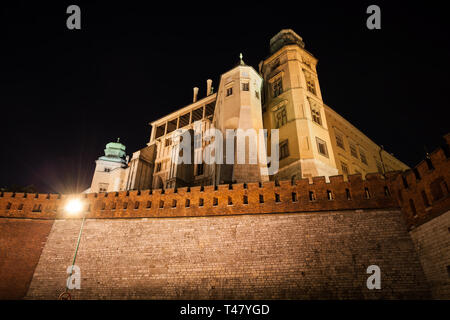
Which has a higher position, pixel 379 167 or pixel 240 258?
pixel 379 167

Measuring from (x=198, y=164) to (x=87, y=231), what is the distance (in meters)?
17.0

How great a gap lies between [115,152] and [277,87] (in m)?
37.3

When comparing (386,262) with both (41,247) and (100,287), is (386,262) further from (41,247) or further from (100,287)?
(41,247)

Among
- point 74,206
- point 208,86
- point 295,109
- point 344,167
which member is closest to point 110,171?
point 208,86

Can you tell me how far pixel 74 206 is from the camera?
17984 millimetres

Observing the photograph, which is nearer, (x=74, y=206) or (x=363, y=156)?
(x=74, y=206)

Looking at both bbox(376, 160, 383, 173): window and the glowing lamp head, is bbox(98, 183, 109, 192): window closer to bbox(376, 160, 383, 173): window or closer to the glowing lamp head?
the glowing lamp head

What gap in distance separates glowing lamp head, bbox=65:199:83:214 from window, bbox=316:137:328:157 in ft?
63.7

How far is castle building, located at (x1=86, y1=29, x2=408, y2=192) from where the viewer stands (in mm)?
22266

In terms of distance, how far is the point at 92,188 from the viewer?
43625 millimetres

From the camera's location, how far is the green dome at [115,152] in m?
50.4

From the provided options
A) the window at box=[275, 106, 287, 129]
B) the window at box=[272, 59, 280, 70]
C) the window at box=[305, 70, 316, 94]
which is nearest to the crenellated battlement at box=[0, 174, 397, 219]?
the window at box=[275, 106, 287, 129]

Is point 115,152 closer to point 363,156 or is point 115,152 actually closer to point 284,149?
point 284,149
